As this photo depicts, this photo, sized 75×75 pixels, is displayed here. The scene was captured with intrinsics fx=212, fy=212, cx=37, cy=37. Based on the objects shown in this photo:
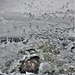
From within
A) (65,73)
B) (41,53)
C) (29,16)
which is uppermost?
(29,16)

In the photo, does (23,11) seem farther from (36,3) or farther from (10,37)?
(10,37)

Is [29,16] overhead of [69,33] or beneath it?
overhead

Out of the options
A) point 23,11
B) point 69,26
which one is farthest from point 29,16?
point 69,26

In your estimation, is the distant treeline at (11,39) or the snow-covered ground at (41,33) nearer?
the snow-covered ground at (41,33)

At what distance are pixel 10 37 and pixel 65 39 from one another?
0.72 m

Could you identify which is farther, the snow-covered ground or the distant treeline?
the distant treeline

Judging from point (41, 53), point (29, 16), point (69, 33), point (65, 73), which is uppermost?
point (29, 16)

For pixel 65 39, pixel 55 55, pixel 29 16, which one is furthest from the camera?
pixel 29 16

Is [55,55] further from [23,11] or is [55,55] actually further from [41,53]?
[23,11]

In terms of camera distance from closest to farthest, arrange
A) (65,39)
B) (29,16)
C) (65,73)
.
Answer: (65,73), (65,39), (29,16)

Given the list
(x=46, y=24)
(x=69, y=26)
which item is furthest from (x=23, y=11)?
(x=69, y=26)

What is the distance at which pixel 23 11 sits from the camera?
3.09 meters

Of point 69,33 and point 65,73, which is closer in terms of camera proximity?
point 65,73

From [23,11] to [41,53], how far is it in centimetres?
78
